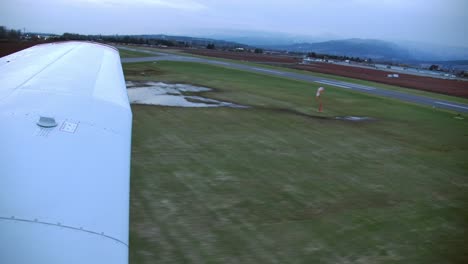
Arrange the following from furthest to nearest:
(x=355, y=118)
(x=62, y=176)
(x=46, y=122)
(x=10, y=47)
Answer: (x=355, y=118)
(x=10, y=47)
(x=46, y=122)
(x=62, y=176)

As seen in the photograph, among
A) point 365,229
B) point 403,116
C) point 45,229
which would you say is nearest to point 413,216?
point 365,229

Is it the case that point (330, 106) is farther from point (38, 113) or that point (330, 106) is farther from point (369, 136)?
point (38, 113)

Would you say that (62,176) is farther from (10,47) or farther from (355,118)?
(355,118)

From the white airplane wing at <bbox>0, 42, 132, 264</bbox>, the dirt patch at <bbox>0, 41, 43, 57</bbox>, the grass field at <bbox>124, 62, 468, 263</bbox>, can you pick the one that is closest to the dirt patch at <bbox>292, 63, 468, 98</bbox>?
the grass field at <bbox>124, 62, 468, 263</bbox>

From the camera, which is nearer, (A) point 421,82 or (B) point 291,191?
(B) point 291,191

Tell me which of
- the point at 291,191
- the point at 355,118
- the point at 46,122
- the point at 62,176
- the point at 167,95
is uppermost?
the point at 46,122

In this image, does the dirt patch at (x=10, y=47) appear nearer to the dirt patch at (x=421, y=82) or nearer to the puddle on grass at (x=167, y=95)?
the puddle on grass at (x=167, y=95)

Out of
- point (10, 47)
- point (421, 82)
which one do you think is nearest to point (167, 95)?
point (10, 47)

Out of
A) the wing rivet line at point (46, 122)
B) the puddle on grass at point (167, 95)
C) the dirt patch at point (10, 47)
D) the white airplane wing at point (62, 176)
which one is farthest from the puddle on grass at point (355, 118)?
the wing rivet line at point (46, 122)
